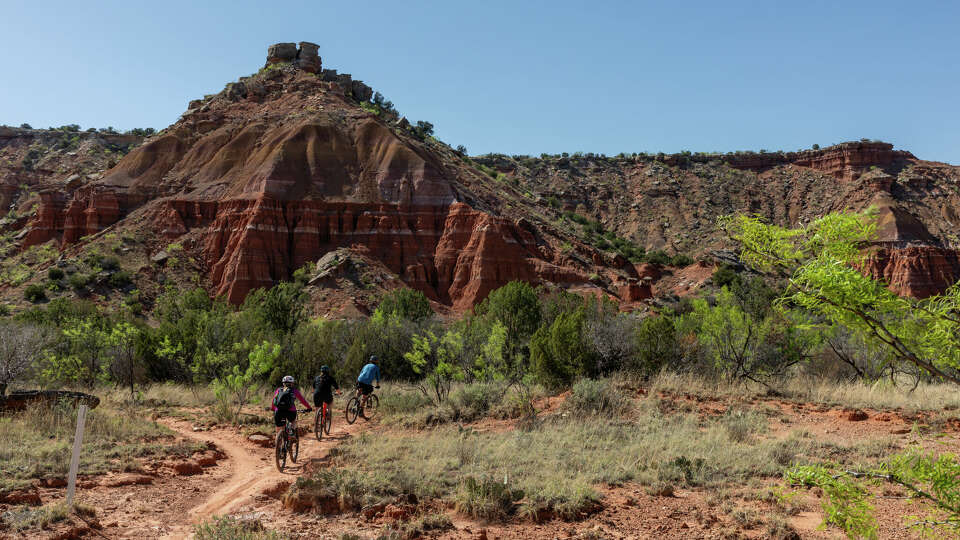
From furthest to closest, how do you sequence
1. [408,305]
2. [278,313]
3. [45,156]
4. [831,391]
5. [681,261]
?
1. [45,156]
2. [681,261]
3. [408,305]
4. [278,313]
5. [831,391]

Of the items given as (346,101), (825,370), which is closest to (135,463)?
(825,370)

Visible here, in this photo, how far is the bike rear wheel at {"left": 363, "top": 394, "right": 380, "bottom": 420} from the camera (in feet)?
51.5

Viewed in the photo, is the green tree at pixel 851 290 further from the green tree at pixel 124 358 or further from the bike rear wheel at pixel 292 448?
the green tree at pixel 124 358

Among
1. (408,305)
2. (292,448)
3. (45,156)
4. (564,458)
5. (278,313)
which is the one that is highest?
(45,156)

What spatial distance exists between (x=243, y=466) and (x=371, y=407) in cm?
566

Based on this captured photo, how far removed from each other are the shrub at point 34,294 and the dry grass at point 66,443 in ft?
109

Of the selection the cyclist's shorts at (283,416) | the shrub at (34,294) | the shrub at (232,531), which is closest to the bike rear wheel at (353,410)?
the cyclist's shorts at (283,416)

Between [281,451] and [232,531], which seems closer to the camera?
[232,531]

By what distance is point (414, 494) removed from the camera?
8.30 m

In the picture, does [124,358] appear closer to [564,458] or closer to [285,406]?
[285,406]

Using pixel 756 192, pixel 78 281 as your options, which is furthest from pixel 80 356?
pixel 756 192

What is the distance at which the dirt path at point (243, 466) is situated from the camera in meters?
8.24

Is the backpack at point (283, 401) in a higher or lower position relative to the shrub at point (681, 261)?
lower

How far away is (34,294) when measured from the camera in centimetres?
3969
